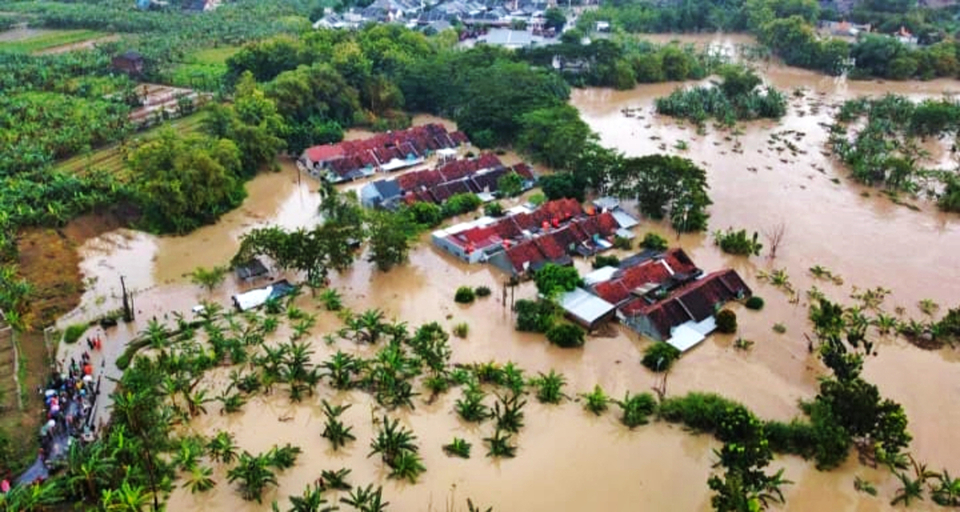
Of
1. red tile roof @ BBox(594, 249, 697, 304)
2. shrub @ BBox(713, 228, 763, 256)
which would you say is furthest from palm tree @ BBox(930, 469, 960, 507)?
shrub @ BBox(713, 228, 763, 256)

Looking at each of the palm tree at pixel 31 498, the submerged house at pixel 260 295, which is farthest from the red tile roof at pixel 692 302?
the palm tree at pixel 31 498

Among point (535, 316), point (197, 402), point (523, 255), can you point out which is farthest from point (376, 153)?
point (197, 402)

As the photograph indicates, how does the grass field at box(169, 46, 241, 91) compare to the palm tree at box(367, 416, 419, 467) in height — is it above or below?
above

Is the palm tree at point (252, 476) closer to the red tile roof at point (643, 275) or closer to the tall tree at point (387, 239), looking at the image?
the tall tree at point (387, 239)

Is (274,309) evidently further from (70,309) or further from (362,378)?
(70,309)

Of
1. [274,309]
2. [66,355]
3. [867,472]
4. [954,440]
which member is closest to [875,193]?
[954,440]

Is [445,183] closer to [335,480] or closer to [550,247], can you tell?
[550,247]

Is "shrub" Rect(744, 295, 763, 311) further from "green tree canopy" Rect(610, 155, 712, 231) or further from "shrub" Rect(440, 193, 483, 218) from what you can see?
"shrub" Rect(440, 193, 483, 218)
